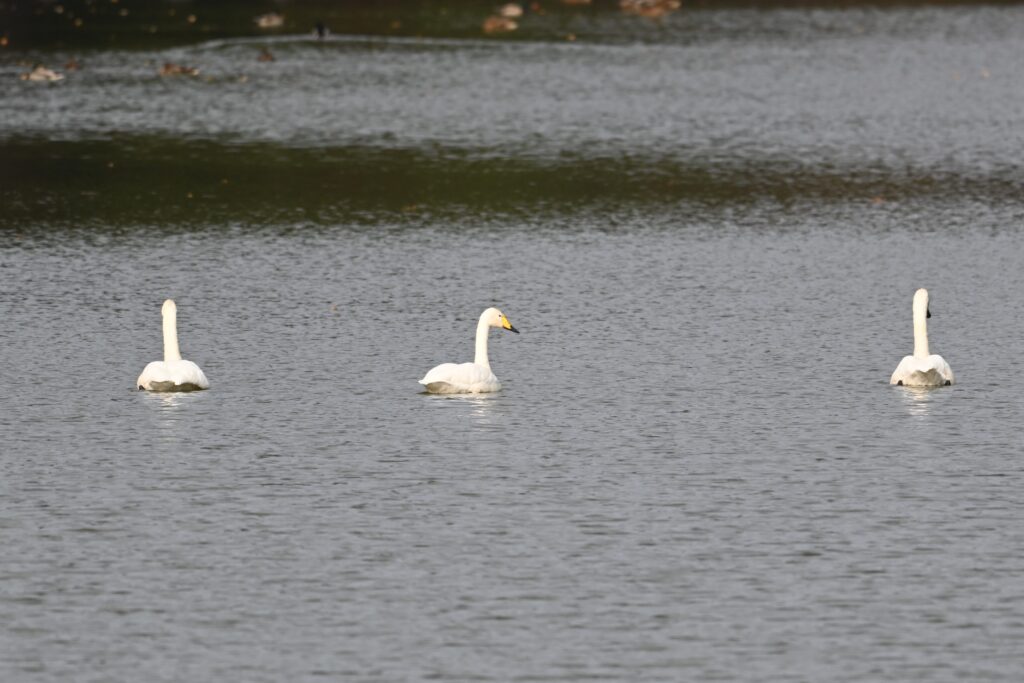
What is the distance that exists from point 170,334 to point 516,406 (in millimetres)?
4627

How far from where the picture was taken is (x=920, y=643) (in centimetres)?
1709

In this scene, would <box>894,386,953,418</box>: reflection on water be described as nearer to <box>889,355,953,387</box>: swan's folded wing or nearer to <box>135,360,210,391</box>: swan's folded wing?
<box>889,355,953,387</box>: swan's folded wing

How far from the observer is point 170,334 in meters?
27.7

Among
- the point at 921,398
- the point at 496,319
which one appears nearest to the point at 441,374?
the point at 496,319

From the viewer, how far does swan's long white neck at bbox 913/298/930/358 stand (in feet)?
91.3

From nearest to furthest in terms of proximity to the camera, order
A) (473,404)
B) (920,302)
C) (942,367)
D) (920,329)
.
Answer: (473,404)
(942,367)
(920,329)
(920,302)

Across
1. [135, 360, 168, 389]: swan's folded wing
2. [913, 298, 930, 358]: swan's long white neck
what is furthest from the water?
[913, 298, 930, 358]: swan's long white neck

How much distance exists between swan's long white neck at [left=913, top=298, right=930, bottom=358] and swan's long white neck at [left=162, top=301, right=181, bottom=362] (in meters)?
9.41

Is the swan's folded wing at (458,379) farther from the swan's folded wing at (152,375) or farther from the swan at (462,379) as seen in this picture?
the swan's folded wing at (152,375)

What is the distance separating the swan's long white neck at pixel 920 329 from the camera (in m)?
27.8

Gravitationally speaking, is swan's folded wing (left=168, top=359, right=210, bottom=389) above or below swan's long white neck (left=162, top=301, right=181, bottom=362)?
below

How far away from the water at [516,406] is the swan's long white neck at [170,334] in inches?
28.6

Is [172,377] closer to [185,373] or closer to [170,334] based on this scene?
[185,373]

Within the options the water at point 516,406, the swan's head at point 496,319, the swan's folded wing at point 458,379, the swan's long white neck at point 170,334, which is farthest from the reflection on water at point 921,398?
the swan's long white neck at point 170,334
